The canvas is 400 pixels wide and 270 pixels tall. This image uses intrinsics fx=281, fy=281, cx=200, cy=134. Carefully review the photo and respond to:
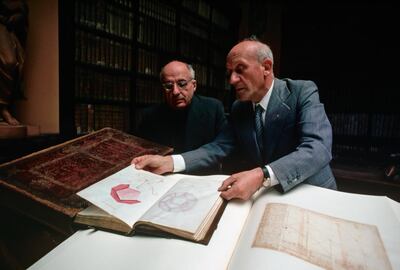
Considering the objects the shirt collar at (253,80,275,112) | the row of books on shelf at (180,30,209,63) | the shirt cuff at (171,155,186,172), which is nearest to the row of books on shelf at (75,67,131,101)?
the row of books on shelf at (180,30,209,63)

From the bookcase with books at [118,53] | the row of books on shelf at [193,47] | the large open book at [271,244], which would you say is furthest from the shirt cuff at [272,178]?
the row of books on shelf at [193,47]

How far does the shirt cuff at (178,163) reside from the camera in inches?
44.7

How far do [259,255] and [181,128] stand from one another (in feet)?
4.68

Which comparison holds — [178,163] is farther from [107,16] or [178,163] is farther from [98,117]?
[107,16]

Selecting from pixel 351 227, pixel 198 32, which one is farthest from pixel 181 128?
pixel 198 32

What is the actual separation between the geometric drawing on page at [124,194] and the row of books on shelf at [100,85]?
6.02 ft

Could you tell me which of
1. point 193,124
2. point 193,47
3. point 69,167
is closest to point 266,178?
point 69,167

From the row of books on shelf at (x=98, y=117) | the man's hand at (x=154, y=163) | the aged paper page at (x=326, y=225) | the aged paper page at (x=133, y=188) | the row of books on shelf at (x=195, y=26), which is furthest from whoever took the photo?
the row of books on shelf at (x=195, y=26)

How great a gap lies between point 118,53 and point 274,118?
190 centimetres

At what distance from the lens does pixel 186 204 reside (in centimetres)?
70

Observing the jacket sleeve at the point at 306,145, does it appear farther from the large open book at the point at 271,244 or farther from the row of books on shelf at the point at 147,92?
the row of books on shelf at the point at 147,92

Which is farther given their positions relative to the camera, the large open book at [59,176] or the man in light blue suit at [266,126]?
the man in light blue suit at [266,126]

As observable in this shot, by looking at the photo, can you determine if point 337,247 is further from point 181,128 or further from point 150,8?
point 150,8

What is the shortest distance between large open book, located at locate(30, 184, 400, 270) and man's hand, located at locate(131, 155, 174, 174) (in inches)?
13.7
